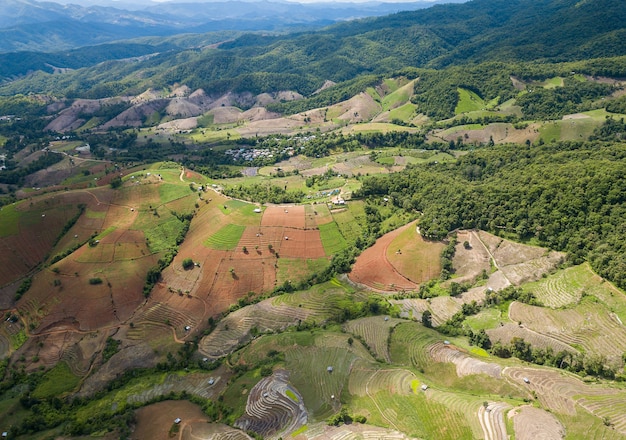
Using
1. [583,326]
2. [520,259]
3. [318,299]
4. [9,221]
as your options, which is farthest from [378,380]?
[9,221]

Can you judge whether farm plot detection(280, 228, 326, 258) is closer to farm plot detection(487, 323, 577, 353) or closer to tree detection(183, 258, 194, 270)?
tree detection(183, 258, 194, 270)

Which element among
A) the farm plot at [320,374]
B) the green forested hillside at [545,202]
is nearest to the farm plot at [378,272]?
the green forested hillside at [545,202]

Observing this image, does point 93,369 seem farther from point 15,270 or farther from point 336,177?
point 336,177

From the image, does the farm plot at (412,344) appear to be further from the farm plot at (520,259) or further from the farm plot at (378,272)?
the farm plot at (520,259)

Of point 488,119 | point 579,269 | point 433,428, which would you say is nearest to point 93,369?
point 433,428

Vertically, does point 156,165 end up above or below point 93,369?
above

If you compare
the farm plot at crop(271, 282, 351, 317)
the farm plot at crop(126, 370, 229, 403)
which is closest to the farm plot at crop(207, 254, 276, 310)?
the farm plot at crop(271, 282, 351, 317)
